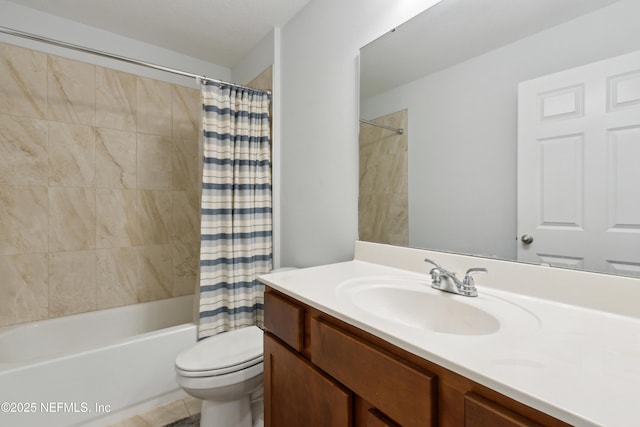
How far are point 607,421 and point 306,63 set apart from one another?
1.89 m

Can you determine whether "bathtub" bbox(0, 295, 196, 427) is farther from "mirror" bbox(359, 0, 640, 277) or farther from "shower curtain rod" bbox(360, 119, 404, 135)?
"shower curtain rod" bbox(360, 119, 404, 135)

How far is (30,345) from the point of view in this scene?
174 cm

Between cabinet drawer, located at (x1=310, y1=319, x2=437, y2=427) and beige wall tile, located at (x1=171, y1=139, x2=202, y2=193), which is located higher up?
beige wall tile, located at (x1=171, y1=139, x2=202, y2=193)

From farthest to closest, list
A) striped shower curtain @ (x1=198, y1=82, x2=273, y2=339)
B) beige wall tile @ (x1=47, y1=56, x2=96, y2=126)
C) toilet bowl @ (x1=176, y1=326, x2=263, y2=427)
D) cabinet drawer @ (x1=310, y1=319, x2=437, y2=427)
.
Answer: beige wall tile @ (x1=47, y1=56, x2=96, y2=126), striped shower curtain @ (x1=198, y1=82, x2=273, y2=339), toilet bowl @ (x1=176, y1=326, x2=263, y2=427), cabinet drawer @ (x1=310, y1=319, x2=437, y2=427)

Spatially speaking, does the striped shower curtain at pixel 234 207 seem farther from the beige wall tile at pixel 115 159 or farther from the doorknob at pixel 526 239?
the doorknob at pixel 526 239

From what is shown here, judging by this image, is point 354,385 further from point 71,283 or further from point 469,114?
point 71,283

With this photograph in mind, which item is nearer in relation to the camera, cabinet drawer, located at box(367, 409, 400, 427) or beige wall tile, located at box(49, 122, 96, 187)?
cabinet drawer, located at box(367, 409, 400, 427)

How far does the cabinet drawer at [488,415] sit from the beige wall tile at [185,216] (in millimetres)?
2368

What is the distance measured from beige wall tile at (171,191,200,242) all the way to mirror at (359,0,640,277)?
66.1 inches

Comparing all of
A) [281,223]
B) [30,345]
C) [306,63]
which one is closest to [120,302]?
[30,345]

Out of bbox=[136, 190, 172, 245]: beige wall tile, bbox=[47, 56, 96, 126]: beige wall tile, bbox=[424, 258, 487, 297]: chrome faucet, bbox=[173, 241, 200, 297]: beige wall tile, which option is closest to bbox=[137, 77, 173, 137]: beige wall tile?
bbox=[47, 56, 96, 126]: beige wall tile

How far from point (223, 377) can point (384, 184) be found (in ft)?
3.63

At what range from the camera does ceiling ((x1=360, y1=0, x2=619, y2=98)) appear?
2.75ft

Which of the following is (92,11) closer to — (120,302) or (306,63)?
(306,63)
